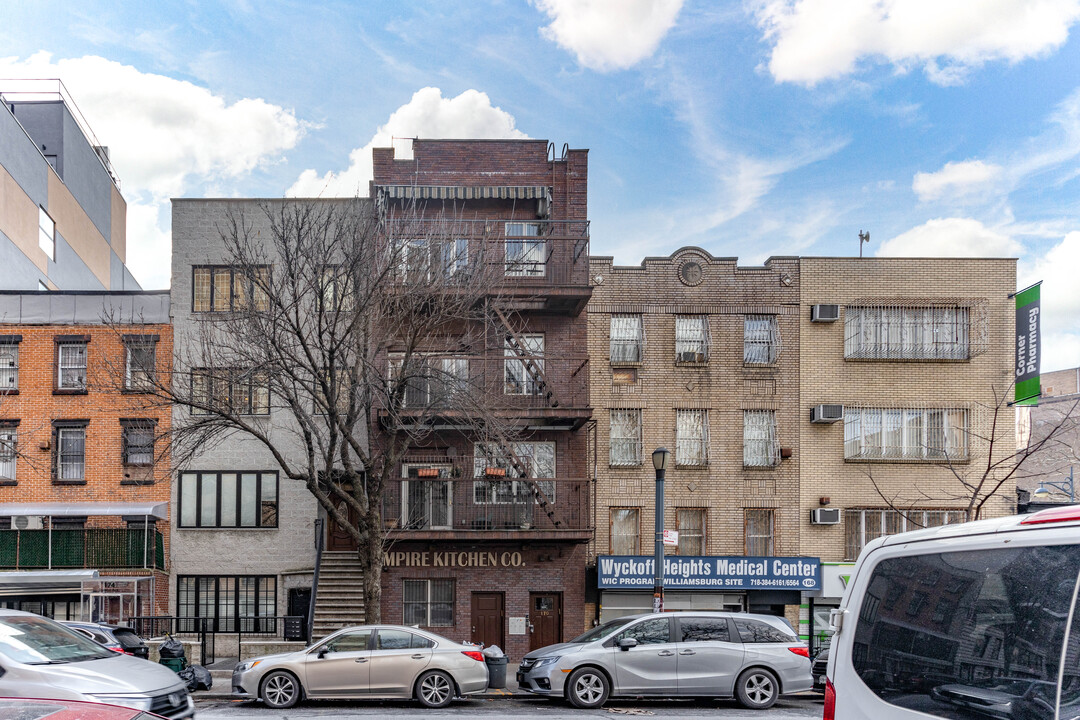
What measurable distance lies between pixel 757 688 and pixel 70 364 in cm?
1988

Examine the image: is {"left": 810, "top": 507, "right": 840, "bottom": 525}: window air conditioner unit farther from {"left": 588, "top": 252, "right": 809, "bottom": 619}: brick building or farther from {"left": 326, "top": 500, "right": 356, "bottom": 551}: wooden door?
{"left": 326, "top": 500, "right": 356, "bottom": 551}: wooden door

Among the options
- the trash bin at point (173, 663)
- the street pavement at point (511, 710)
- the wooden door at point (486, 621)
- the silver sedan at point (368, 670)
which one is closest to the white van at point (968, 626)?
the street pavement at point (511, 710)

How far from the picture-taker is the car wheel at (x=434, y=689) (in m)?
14.3

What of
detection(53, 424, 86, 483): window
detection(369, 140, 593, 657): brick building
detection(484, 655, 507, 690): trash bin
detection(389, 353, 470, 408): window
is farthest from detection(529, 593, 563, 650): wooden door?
detection(53, 424, 86, 483): window

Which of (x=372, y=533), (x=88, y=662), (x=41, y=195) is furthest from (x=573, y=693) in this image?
(x=41, y=195)

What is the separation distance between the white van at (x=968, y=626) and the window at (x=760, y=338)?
1940 cm

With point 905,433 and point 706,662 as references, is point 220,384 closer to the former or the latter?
point 706,662

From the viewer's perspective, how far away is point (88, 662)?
31.2ft

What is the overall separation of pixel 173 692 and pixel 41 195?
3219 cm

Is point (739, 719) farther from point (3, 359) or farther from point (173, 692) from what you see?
point (3, 359)

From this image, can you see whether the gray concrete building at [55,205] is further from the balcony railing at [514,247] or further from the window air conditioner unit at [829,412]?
the window air conditioner unit at [829,412]

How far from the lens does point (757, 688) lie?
1447cm

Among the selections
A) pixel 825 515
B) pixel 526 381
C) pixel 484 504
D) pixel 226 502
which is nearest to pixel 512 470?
pixel 484 504

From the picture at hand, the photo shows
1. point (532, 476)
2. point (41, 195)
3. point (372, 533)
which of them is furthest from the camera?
point (41, 195)
